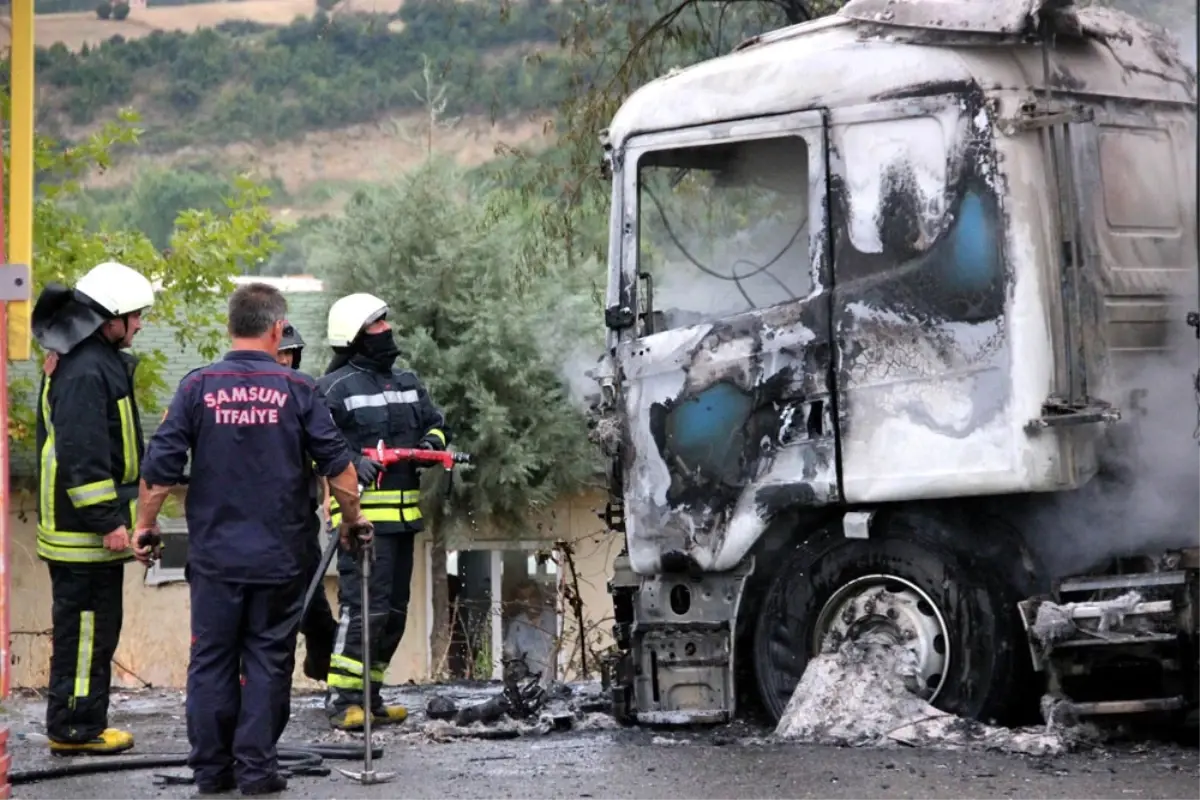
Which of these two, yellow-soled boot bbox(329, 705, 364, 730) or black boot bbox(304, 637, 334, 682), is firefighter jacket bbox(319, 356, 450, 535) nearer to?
yellow-soled boot bbox(329, 705, 364, 730)

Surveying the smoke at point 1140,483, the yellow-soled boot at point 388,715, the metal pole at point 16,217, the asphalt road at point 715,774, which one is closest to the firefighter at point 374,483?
the yellow-soled boot at point 388,715

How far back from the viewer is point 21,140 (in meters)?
5.27

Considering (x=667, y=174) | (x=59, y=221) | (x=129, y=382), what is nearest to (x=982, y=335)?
(x=667, y=174)

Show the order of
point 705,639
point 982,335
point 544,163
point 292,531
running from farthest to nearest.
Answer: point 544,163
point 705,639
point 982,335
point 292,531

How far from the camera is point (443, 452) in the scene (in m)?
8.65

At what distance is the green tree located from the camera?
21.8m

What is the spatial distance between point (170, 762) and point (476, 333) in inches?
579

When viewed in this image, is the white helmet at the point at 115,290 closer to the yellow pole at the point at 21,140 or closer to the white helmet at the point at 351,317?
the white helmet at the point at 351,317

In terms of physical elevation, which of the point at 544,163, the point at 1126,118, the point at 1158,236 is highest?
the point at 544,163

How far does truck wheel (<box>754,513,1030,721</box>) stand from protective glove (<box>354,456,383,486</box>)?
1.80 metres

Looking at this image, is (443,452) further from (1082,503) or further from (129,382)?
(1082,503)

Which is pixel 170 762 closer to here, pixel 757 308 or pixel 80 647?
pixel 80 647

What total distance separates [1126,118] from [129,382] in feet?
14.0

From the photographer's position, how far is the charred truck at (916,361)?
7.32 m
